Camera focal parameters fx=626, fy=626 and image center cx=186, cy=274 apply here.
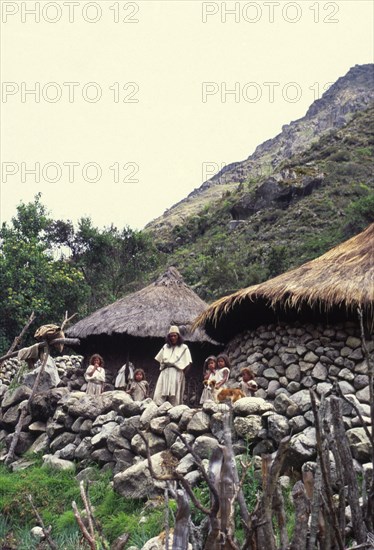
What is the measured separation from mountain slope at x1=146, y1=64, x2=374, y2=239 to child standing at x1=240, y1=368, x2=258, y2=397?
5300 centimetres

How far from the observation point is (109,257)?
2184 cm

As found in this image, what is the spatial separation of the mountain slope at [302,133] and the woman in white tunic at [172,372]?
5186cm

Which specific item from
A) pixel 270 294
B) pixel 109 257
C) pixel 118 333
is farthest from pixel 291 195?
pixel 270 294

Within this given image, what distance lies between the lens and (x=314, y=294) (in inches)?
275

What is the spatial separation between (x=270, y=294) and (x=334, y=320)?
798 millimetres

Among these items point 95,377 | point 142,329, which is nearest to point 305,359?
point 95,377

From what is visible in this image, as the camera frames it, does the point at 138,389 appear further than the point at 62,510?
Yes

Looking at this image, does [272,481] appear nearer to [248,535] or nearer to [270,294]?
[248,535]

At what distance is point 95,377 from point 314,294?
13.3ft

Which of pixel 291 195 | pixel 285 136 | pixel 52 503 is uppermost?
pixel 285 136

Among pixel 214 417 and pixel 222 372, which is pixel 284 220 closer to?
pixel 222 372

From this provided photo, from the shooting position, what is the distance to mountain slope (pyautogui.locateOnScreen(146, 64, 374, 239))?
65875 millimetres

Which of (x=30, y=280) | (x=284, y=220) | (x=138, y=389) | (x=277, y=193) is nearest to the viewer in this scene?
(x=138, y=389)


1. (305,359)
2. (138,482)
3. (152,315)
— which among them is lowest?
(138,482)
